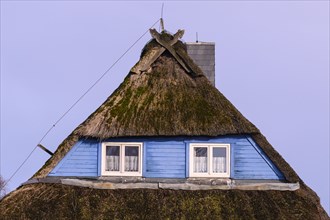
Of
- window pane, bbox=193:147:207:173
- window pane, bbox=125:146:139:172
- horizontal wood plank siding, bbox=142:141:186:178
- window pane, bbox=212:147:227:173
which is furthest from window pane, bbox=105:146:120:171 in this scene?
window pane, bbox=212:147:227:173

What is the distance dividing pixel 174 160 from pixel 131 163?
118cm

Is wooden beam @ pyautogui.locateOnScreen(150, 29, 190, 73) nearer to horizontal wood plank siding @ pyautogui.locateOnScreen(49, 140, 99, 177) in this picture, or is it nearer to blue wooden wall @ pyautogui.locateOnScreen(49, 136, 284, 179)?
blue wooden wall @ pyautogui.locateOnScreen(49, 136, 284, 179)

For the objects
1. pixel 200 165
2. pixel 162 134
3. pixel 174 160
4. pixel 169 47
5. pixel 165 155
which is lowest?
pixel 200 165

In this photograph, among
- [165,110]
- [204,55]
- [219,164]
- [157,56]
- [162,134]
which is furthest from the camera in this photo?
[204,55]

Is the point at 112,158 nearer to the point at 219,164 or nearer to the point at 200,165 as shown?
the point at 200,165

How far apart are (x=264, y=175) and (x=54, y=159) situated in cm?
568

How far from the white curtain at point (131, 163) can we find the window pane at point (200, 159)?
1578mm

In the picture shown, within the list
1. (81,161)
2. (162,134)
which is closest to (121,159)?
(81,161)

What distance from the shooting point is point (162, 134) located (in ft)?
75.6

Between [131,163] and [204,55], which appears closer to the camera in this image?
[131,163]

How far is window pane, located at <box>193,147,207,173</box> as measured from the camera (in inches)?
920

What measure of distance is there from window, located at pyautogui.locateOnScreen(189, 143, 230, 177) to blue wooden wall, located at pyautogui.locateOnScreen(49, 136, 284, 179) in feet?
0.41

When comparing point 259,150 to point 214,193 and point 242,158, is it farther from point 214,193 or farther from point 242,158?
point 214,193

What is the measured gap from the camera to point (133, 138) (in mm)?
23312
